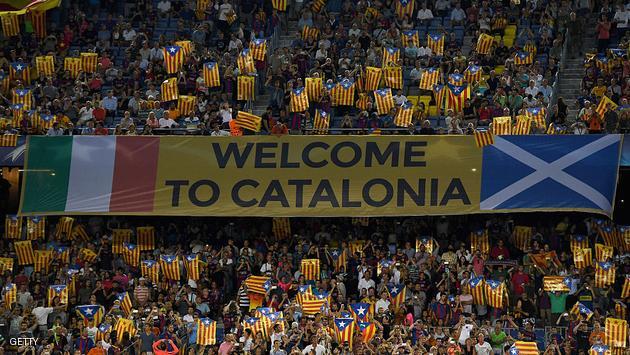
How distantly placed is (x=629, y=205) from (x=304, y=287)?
9120mm

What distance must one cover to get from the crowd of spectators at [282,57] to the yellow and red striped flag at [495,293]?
13.1 ft

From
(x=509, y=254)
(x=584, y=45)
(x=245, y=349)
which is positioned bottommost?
(x=245, y=349)

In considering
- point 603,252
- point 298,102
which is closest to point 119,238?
point 298,102

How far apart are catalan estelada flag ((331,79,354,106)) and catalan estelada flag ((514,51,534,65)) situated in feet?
13.5

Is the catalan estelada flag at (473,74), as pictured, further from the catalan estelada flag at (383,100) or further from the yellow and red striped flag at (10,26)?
the yellow and red striped flag at (10,26)

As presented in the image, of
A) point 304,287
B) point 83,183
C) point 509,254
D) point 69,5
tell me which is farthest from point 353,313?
point 69,5

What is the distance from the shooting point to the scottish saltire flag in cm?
3462

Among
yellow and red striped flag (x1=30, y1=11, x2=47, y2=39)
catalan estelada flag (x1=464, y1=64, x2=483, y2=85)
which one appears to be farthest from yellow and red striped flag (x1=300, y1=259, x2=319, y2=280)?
yellow and red striped flag (x1=30, y1=11, x2=47, y2=39)

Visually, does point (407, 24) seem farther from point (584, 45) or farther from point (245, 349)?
point (245, 349)

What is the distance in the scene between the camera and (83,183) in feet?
118

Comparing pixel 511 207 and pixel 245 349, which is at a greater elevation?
pixel 511 207

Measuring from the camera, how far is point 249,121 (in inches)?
1420

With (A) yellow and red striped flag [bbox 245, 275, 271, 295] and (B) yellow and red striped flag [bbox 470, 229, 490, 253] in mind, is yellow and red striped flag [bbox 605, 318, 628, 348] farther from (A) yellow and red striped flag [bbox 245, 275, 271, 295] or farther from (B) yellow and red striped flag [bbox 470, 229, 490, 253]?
(A) yellow and red striped flag [bbox 245, 275, 271, 295]

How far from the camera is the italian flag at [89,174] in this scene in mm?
35906
